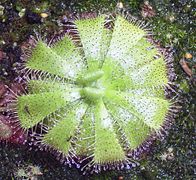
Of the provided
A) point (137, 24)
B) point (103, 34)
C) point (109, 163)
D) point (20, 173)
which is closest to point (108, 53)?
point (103, 34)

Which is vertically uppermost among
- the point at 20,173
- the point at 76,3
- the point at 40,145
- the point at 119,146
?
the point at 76,3

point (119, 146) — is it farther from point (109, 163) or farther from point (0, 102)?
point (0, 102)

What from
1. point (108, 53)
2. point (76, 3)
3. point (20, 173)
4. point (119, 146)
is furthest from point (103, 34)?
point (20, 173)

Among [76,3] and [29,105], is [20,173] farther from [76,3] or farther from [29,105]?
[76,3]

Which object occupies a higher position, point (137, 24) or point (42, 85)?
point (137, 24)

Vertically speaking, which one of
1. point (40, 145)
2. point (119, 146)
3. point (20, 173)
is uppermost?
point (119, 146)

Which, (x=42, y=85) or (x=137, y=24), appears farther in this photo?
(x=137, y=24)
